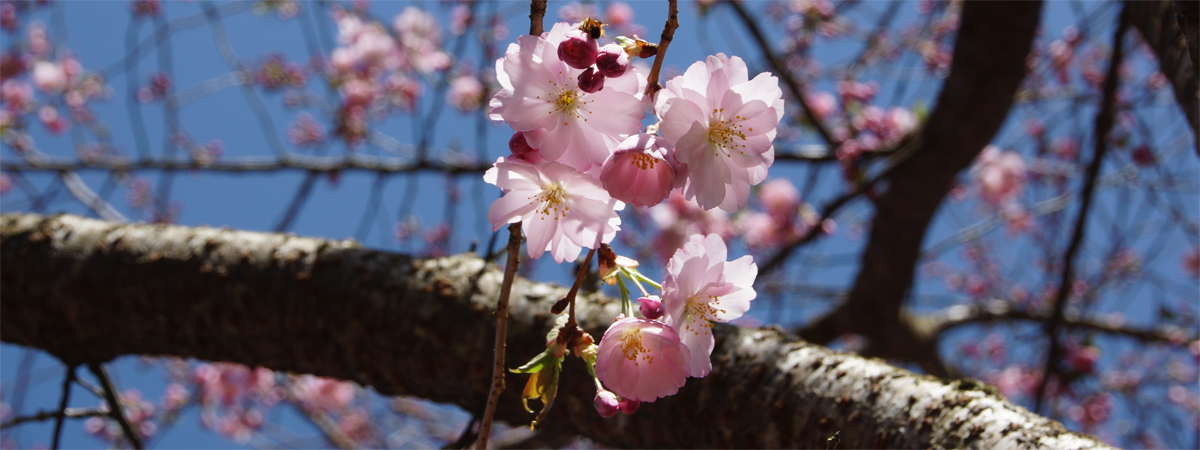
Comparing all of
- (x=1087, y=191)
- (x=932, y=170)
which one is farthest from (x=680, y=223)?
(x=1087, y=191)

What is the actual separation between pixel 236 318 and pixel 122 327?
29cm

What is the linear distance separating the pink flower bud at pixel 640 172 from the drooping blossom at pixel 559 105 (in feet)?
0.08

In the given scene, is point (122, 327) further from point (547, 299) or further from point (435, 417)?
point (435, 417)

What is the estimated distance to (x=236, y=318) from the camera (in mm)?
1312

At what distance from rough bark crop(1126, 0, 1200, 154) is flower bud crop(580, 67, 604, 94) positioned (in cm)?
72

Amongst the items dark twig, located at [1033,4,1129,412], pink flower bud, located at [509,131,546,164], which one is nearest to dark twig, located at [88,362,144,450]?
pink flower bud, located at [509,131,546,164]

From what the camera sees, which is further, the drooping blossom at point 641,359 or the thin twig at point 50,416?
the thin twig at point 50,416

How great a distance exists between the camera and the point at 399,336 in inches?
48.0

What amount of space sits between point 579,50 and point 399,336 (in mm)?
813

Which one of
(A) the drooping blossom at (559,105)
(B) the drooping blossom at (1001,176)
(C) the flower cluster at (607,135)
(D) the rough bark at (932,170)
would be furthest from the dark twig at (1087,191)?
(B) the drooping blossom at (1001,176)

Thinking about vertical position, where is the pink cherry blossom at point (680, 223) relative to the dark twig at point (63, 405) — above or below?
above

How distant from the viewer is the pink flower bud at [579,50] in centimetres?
58

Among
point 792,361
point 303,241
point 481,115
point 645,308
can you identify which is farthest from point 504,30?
point 645,308

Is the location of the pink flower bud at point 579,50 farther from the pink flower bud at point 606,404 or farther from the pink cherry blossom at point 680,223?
the pink cherry blossom at point 680,223
